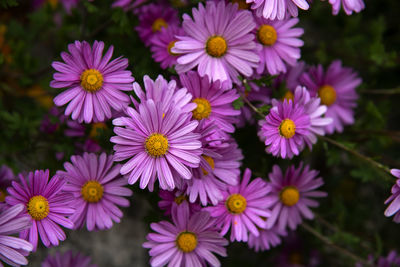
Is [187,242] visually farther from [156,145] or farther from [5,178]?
[5,178]

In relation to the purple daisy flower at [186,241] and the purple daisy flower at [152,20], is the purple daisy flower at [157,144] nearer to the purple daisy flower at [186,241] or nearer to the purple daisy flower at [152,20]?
the purple daisy flower at [186,241]

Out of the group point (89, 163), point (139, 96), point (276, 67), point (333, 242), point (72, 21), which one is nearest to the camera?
point (139, 96)

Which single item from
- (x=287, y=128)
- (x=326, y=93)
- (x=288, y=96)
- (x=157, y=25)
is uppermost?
(x=157, y=25)

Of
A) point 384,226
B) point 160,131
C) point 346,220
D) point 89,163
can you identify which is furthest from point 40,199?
point 384,226

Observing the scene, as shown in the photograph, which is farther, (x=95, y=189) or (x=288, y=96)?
(x=288, y=96)

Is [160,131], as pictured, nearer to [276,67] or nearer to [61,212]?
[61,212]

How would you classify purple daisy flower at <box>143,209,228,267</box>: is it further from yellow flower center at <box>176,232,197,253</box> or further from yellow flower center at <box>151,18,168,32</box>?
yellow flower center at <box>151,18,168,32</box>

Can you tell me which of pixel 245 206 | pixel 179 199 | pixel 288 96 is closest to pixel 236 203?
pixel 245 206

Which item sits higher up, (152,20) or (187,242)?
(152,20)
